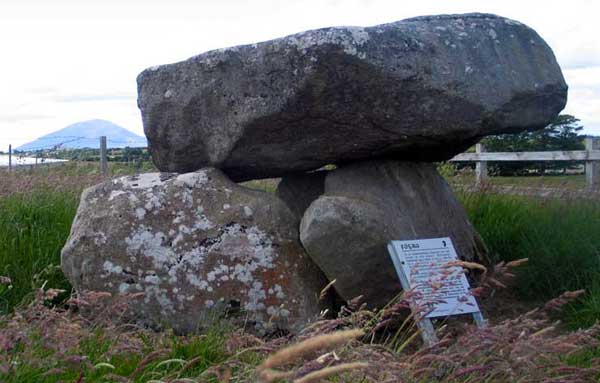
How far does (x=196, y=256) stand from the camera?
17.1 feet

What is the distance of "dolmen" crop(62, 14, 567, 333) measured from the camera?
504 centimetres

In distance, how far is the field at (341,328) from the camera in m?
2.69

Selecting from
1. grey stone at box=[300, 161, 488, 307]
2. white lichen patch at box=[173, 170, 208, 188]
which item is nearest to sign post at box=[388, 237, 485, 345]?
grey stone at box=[300, 161, 488, 307]

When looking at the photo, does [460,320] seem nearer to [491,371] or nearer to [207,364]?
[207,364]

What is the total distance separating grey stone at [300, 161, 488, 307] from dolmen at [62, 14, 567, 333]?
1 centimetres

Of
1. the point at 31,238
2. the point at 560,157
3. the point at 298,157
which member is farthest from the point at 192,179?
the point at 560,157

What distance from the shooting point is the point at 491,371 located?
2775 millimetres

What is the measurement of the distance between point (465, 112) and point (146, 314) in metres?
2.41

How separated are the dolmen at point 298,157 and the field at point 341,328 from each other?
0.32 metres

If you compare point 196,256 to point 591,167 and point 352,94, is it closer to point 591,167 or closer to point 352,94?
point 352,94

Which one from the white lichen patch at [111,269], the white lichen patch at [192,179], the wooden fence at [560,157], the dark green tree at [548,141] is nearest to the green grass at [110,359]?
the white lichen patch at [111,269]

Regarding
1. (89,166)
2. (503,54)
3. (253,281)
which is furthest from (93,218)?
(89,166)

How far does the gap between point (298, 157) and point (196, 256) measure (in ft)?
3.32

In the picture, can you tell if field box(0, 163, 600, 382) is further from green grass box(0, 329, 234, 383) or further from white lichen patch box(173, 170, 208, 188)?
white lichen patch box(173, 170, 208, 188)
